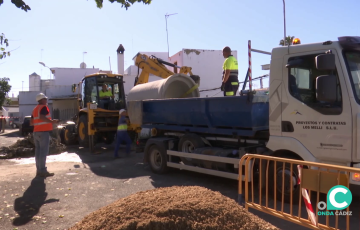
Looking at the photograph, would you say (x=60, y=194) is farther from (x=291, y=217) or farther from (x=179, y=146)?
(x=291, y=217)

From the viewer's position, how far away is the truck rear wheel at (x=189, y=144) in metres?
7.06

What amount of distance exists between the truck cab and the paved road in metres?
1.10

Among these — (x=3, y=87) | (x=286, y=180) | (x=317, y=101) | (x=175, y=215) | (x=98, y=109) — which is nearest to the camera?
(x=175, y=215)

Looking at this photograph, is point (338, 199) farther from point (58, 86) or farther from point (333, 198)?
point (58, 86)

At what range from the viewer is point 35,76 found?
4212 centimetres

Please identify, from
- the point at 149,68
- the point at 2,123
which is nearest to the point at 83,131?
the point at 149,68

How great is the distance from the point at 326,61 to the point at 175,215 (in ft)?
10.4

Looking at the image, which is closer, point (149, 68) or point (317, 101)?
point (317, 101)

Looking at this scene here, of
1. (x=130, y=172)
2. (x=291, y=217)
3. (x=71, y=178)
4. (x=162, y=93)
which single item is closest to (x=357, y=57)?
(x=291, y=217)

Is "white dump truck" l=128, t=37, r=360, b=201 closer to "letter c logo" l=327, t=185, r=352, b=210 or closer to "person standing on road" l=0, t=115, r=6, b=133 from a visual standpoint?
"letter c logo" l=327, t=185, r=352, b=210

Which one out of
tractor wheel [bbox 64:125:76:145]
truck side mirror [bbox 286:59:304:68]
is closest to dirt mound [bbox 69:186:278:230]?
truck side mirror [bbox 286:59:304:68]

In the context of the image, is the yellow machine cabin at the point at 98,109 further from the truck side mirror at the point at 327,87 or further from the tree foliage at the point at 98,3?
the truck side mirror at the point at 327,87

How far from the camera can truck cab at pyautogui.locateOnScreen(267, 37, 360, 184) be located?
4.65 meters

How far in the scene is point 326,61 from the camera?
15.1ft
